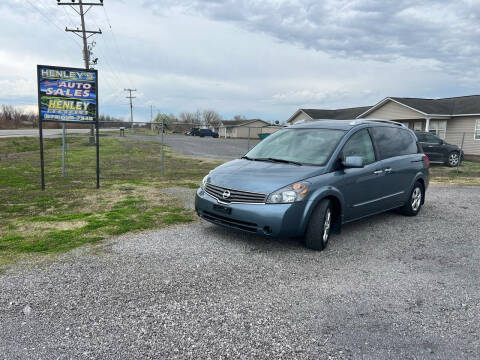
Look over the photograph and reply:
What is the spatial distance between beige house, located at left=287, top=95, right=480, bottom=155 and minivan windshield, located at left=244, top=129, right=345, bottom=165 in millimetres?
19030

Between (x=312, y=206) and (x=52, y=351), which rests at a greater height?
(x=312, y=206)

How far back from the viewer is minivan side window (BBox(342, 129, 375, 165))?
5.28 meters

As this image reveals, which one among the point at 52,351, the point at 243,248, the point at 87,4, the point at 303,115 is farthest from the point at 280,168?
the point at 303,115

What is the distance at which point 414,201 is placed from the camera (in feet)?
22.3

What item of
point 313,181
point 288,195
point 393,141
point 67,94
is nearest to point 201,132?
point 67,94

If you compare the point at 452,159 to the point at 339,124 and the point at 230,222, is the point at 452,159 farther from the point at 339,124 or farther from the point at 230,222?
the point at 230,222

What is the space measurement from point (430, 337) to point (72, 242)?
4306 mm

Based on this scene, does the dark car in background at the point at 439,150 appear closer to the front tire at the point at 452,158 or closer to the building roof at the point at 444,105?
the front tire at the point at 452,158

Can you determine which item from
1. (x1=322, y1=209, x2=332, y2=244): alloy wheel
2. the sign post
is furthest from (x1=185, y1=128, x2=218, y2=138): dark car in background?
(x1=322, y1=209, x2=332, y2=244): alloy wheel

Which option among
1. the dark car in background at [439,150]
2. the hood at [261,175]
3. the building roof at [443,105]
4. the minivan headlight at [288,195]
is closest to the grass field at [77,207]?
the hood at [261,175]

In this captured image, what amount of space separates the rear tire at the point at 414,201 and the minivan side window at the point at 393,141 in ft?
2.33

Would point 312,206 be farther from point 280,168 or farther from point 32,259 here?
point 32,259

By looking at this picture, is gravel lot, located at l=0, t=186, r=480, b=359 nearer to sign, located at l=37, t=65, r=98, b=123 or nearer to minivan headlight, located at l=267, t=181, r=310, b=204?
minivan headlight, located at l=267, t=181, r=310, b=204

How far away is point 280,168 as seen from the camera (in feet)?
16.0
